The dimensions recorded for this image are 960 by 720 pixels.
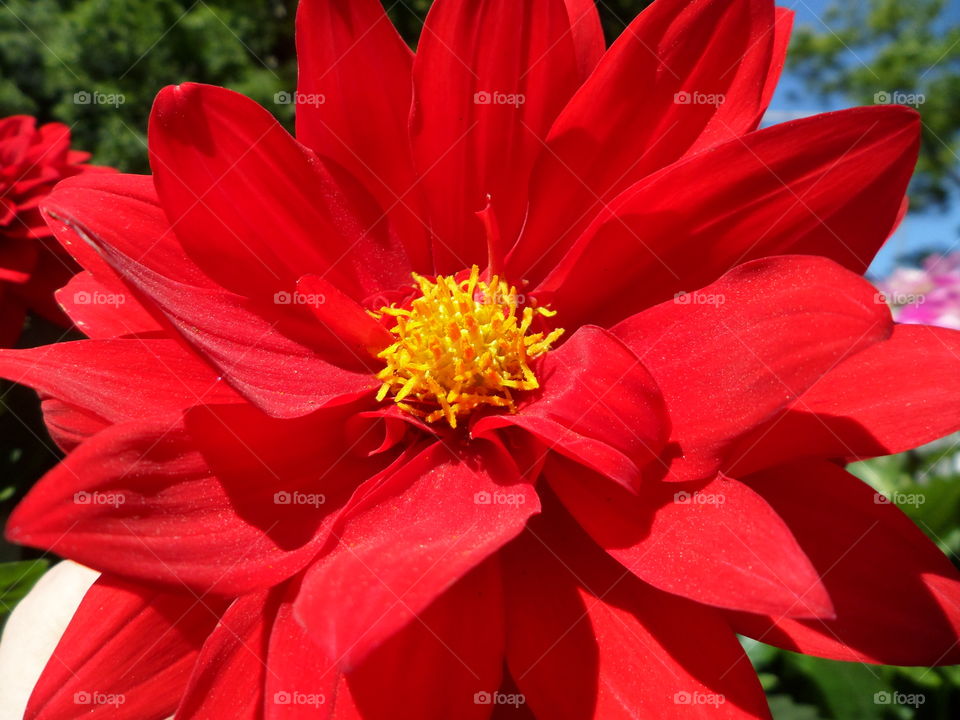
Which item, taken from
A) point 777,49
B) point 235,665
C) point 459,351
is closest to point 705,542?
point 459,351

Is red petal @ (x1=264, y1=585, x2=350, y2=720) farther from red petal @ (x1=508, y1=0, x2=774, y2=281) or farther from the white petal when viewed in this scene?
red petal @ (x1=508, y1=0, x2=774, y2=281)

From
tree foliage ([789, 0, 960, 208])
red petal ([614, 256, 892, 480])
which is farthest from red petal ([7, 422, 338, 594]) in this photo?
tree foliage ([789, 0, 960, 208])

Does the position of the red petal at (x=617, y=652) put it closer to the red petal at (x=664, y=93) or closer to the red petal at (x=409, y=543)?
the red petal at (x=409, y=543)

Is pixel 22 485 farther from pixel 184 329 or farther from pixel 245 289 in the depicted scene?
pixel 184 329

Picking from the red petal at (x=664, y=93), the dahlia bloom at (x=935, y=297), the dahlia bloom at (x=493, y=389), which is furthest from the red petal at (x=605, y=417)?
the dahlia bloom at (x=935, y=297)

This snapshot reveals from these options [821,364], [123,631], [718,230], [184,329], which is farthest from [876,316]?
[123,631]

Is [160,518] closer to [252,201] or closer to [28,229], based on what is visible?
[252,201]
